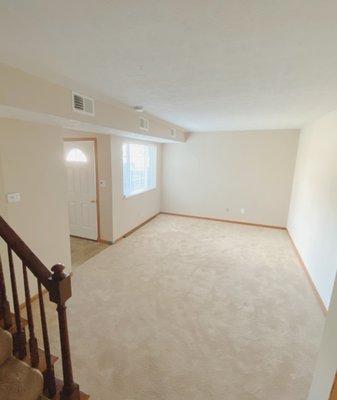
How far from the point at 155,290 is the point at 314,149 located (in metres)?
3.42

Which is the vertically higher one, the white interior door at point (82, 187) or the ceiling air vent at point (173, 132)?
the ceiling air vent at point (173, 132)

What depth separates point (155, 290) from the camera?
9.71 ft

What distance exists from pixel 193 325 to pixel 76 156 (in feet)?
12.1

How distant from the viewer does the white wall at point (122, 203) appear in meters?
4.22

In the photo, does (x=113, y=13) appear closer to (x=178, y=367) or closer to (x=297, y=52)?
(x=297, y=52)

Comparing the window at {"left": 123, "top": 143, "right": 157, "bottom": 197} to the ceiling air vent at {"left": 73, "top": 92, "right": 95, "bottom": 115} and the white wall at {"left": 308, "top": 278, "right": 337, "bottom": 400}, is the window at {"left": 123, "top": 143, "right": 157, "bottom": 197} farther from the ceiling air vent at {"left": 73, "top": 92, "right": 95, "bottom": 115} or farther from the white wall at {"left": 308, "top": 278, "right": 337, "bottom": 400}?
the white wall at {"left": 308, "top": 278, "right": 337, "bottom": 400}

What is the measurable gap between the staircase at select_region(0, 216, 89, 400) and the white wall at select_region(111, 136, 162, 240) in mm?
2938

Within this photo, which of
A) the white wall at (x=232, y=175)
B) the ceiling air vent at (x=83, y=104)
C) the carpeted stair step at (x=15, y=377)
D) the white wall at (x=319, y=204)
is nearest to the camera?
the carpeted stair step at (x=15, y=377)

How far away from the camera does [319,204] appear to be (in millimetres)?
3150

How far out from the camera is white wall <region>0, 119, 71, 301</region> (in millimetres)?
2301

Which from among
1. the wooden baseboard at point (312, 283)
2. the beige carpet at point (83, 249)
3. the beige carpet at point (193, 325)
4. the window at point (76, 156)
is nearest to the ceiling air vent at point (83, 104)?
the window at point (76, 156)

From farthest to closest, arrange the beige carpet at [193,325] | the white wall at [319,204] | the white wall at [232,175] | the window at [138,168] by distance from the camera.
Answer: the white wall at [232,175], the window at [138,168], the white wall at [319,204], the beige carpet at [193,325]

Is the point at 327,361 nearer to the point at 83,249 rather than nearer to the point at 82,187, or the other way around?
the point at 83,249

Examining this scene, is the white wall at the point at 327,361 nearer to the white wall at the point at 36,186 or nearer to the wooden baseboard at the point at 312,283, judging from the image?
the wooden baseboard at the point at 312,283
